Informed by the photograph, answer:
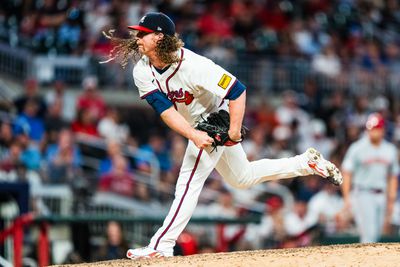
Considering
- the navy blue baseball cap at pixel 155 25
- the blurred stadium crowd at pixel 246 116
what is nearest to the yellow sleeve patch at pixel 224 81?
the navy blue baseball cap at pixel 155 25

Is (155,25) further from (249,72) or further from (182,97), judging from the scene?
(249,72)

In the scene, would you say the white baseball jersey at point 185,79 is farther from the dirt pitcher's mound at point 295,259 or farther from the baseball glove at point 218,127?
the dirt pitcher's mound at point 295,259

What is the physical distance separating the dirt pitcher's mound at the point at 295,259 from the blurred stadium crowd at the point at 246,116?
407 cm

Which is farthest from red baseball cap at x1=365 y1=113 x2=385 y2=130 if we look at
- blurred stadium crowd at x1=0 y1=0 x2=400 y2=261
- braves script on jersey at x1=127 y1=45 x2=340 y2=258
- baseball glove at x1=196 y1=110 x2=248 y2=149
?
baseball glove at x1=196 y1=110 x2=248 y2=149

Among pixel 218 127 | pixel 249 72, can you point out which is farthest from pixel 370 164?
pixel 249 72

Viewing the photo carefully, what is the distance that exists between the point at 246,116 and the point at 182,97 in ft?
34.1

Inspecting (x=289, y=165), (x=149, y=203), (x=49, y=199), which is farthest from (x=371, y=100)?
(x=289, y=165)

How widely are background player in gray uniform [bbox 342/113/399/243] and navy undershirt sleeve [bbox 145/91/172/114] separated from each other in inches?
192

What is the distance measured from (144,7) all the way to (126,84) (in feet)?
5.80

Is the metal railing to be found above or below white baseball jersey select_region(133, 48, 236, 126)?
below

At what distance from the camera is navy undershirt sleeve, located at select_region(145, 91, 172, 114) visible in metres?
8.90

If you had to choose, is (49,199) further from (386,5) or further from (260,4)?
(386,5)

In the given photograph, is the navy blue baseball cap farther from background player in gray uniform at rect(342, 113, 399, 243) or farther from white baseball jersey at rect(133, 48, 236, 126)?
background player in gray uniform at rect(342, 113, 399, 243)

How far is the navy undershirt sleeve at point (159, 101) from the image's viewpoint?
8.90m
